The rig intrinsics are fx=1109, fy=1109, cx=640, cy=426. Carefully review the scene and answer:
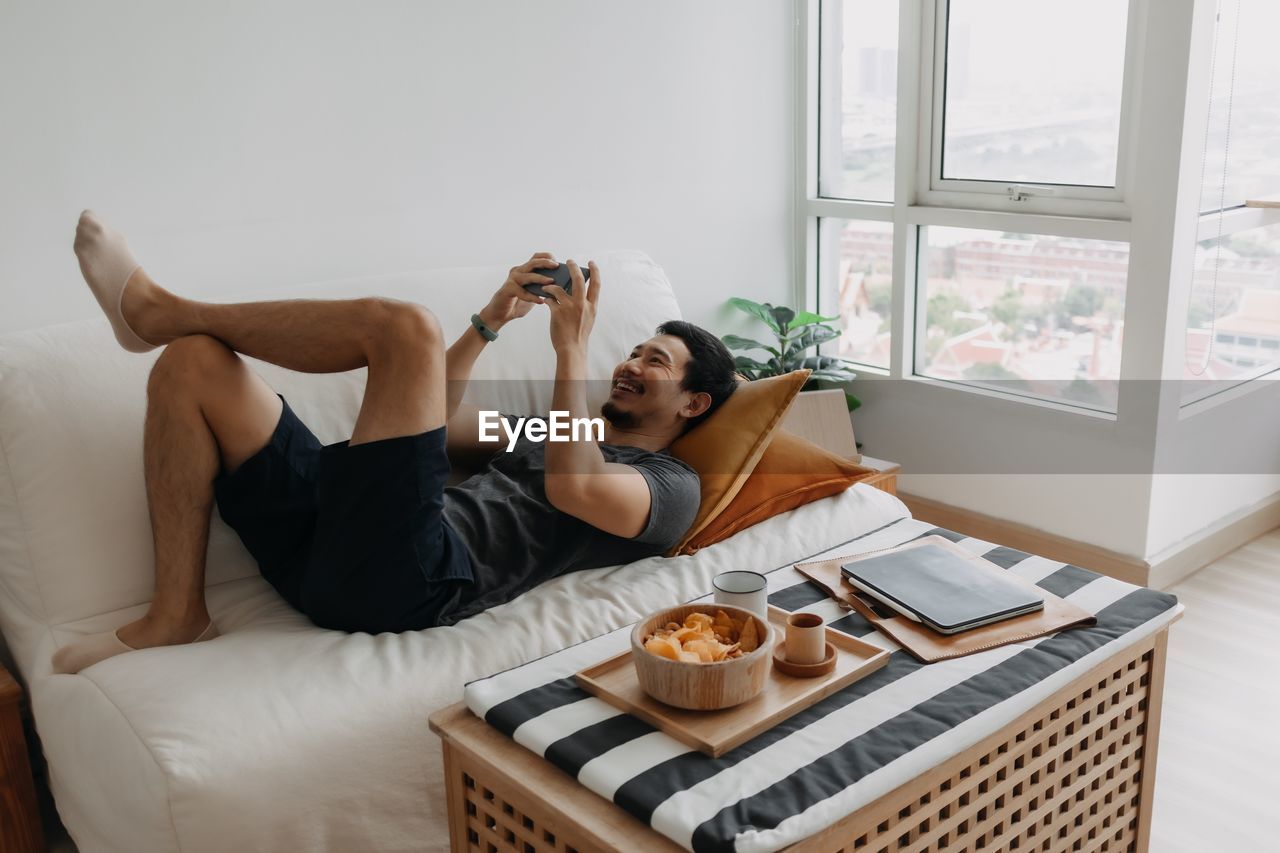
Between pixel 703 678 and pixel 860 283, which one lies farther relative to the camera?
pixel 860 283

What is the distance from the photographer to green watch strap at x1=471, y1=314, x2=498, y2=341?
7.32 ft

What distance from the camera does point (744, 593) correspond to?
5.27ft

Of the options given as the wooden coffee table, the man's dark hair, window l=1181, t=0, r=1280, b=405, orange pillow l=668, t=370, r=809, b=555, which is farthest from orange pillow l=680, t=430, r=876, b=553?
window l=1181, t=0, r=1280, b=405

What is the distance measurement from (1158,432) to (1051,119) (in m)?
0.89

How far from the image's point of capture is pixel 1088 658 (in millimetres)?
1605

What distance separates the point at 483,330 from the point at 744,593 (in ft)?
2.94

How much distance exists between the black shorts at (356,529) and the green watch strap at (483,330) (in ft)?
1.39

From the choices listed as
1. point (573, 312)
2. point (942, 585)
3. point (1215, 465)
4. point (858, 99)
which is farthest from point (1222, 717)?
point (858, 99)

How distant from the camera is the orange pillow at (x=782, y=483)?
2232 mm

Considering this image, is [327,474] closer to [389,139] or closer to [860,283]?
[389,139]

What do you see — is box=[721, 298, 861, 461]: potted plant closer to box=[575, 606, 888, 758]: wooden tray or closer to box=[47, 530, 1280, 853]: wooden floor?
box=[47, 530, 1280, 853]: wooden floor

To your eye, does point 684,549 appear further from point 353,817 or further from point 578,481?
point 353,817

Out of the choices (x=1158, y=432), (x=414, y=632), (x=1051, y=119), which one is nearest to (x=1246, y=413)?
(x=1158, y=432)

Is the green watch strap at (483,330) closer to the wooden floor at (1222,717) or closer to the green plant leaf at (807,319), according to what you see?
the wooden floor at (1222,717)
